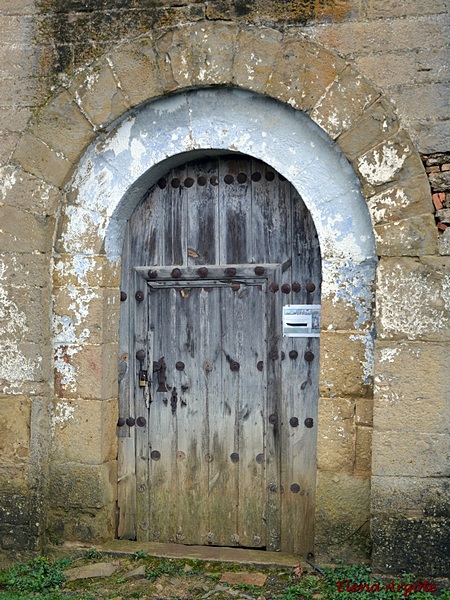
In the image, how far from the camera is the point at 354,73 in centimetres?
430

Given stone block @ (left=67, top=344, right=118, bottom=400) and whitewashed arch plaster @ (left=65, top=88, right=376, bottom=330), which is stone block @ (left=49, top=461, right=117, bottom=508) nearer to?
stone block @ (left=67, top=344, right=118, bottom=400)

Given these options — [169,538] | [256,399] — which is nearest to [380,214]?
[256,399]

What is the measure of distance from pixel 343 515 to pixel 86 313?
1858 millimetres

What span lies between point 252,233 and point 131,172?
79 centimetres

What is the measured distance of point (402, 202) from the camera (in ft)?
13.9

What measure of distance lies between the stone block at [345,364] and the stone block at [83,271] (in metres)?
1.34

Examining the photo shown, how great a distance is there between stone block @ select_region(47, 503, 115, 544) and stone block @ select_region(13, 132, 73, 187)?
6.33 feet

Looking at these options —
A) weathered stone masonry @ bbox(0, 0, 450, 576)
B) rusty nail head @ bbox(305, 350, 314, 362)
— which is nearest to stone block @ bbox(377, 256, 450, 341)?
weathered stone masonry @ bbox(0, 0, 450, 576)

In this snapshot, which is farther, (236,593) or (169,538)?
(169,538)

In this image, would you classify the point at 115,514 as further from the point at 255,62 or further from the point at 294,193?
the point at 255,62

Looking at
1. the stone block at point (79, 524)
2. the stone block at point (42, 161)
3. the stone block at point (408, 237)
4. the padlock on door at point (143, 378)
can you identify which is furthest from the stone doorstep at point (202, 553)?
the stone block at point (42, 161)

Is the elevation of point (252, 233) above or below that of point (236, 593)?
above

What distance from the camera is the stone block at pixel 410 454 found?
417cm

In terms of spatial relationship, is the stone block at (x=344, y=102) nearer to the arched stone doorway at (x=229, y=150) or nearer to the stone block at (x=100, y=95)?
the arched stone doorway at (x=229, y=150)
